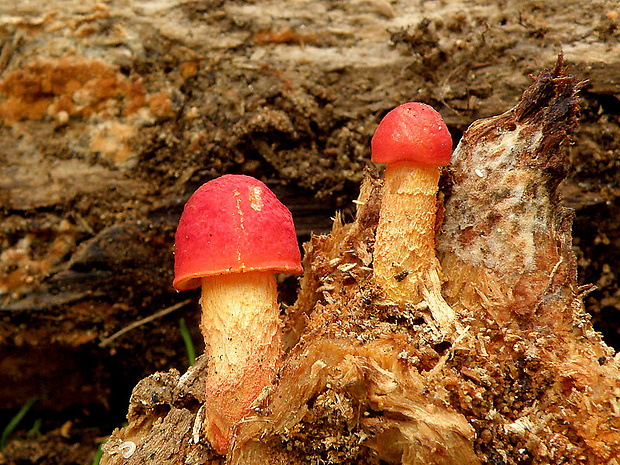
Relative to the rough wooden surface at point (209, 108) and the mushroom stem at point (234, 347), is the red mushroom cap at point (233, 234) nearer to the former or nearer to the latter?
the mushroom stem at point (234, 347)

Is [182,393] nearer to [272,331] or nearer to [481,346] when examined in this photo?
[272,331]

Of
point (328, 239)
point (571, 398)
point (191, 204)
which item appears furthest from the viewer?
point (328, 239)

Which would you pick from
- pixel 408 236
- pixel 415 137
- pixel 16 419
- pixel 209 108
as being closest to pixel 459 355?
pixel 408 236

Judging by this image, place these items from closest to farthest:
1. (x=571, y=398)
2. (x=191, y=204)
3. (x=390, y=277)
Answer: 1. (x=571, y=398)
2. (x=191, y=204)
3. (x=390, y=277)

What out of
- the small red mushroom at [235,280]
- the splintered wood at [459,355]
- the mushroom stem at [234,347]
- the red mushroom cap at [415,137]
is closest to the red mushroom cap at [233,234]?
the small red mushroom at [235,280]

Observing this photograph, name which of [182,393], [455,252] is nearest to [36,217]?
[182,393]

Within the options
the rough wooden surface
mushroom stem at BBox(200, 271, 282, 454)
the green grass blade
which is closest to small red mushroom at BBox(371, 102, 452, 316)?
mushroom stem at BBox(200, 271, 282, 454)

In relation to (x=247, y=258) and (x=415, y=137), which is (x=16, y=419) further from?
(x=415, y=137)
